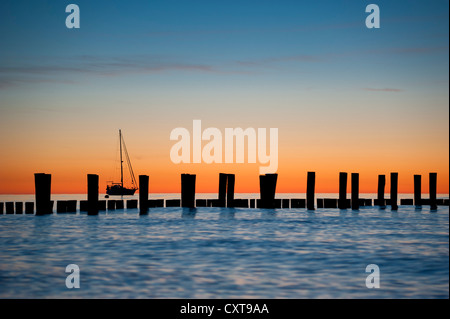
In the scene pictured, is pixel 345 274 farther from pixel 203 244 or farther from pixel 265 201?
pixel 265 201

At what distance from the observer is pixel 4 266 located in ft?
45.1

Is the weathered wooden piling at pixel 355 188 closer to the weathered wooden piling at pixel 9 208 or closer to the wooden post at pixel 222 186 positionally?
the wooden post at pixel 222 186

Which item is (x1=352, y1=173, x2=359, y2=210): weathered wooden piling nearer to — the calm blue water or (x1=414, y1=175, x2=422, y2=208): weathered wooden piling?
(x1=414, y1=175, x2=422, y2=208): weathered wooden piling

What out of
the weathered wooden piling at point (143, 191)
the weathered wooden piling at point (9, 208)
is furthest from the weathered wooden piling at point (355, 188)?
the weathered wooden piling at point (9, 208)

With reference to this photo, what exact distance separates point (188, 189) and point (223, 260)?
1850 centimetres

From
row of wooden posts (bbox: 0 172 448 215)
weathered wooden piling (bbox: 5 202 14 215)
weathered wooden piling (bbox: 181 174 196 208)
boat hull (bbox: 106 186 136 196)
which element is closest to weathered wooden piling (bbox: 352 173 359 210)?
row of wooden posts (bbox: 0 172 448 215)

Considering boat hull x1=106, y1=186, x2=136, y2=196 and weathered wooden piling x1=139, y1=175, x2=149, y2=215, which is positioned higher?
weathered wooden piling x1=139, y1=175, x2=149, y2=215

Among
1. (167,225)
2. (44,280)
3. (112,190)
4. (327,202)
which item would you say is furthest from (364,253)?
(112,190)

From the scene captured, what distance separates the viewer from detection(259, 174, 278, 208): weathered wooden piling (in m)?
33.5

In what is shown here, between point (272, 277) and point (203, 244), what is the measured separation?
6468mm

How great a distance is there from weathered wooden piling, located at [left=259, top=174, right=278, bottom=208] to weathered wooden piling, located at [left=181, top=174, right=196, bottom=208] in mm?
4304

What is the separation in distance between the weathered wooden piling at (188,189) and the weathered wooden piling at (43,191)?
7.95 meters

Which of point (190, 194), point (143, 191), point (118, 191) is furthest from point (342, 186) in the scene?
point (118, 191)
